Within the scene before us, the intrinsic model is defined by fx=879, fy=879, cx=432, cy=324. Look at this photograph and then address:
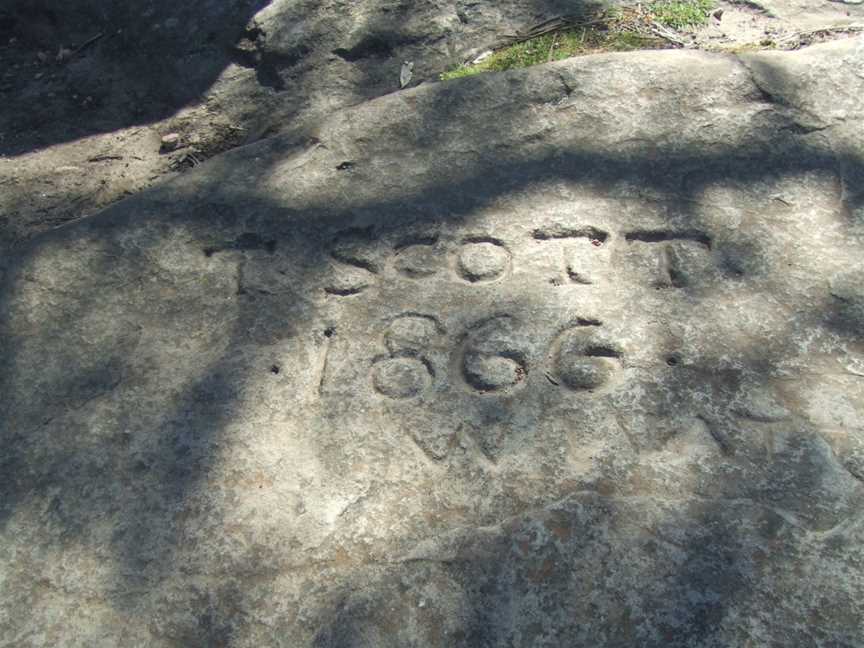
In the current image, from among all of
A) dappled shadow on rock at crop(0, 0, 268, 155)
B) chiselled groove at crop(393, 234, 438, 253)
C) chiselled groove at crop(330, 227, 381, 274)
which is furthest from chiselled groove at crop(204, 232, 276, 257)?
dappled shadow on rock at crop(0, 0, 268, 155)

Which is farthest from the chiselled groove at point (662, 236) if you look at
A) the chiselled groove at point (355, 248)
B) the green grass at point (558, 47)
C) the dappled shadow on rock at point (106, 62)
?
the dappled shadow on rock at point (106, 62)

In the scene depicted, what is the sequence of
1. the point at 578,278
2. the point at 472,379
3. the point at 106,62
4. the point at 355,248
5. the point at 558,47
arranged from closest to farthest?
1. the point at 472,379
2. the point at 578,278
3. the point at 355,248
4. the point at 558,47
5. the point at 106,62

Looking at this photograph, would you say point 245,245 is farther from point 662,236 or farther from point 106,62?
point 106,62

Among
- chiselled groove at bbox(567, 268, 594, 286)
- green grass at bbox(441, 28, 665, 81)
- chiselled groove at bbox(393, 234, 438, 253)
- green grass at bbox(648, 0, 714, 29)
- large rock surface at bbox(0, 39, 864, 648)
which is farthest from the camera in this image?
green grass at bbox(648, 0, 714, 29)

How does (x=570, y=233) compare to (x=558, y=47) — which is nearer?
(x=570, y=233)

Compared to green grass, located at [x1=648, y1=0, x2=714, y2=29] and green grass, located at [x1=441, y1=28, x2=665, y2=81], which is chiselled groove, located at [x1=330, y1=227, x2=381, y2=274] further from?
green grass, located at [x1=648, y1=0, x2=714, y2=29]

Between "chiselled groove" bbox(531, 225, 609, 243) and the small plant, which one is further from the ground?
"chiselled groove" bbox(531, 225, 609, 243)

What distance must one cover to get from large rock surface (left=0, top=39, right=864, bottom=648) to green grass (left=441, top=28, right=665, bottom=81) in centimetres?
52

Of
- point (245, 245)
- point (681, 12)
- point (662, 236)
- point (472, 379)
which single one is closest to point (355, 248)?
point (245, 245)

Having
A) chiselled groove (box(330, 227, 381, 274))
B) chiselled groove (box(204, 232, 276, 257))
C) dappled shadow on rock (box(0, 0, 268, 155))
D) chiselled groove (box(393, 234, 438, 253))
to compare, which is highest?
chiselled groove (box(204, 232, 276, 257))

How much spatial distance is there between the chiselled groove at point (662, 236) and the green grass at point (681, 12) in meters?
1.19

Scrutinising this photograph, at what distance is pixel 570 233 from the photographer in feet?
5.57

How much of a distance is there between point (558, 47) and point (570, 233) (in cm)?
105

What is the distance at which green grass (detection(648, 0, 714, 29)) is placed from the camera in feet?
8.57
